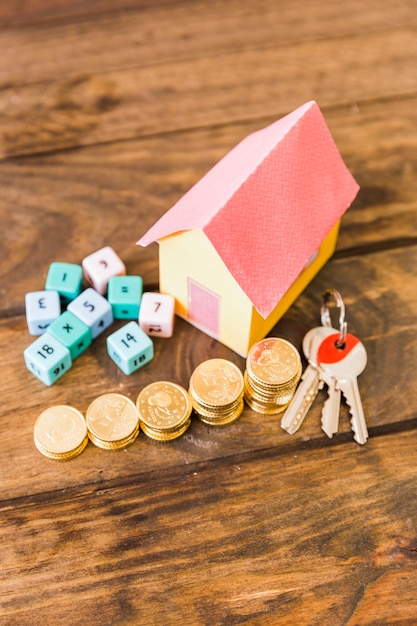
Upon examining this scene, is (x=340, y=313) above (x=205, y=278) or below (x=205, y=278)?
below

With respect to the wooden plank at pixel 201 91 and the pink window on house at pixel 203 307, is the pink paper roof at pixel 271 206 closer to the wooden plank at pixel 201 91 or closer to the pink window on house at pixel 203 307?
the pink window on house at pixel 203 307

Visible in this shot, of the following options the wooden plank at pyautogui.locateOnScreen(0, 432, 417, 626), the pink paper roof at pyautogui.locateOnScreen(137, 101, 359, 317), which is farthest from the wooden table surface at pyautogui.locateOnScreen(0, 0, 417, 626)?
the pink paper roof at pyautogui.locateOnScreen(137, 101, 359, 317)

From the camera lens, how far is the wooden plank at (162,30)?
139 cm

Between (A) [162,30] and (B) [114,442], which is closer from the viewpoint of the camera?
(B) [114,442]

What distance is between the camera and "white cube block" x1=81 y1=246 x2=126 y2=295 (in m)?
1.08

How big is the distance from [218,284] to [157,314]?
13 cm

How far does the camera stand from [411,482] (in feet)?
3.14

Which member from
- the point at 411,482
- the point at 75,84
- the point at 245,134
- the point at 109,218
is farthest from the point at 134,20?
the point at 411,482

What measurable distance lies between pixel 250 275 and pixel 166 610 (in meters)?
0.42

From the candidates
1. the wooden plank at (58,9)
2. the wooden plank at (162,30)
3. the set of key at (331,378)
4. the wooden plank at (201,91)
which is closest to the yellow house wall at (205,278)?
the set of key at (331,378)

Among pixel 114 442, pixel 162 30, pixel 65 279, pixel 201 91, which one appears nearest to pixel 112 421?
pixel 114 442

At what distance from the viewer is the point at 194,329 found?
3.53ft

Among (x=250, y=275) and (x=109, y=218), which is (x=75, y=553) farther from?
(x=109, y=218)

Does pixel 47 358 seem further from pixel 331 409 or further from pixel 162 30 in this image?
pixel 162 30
